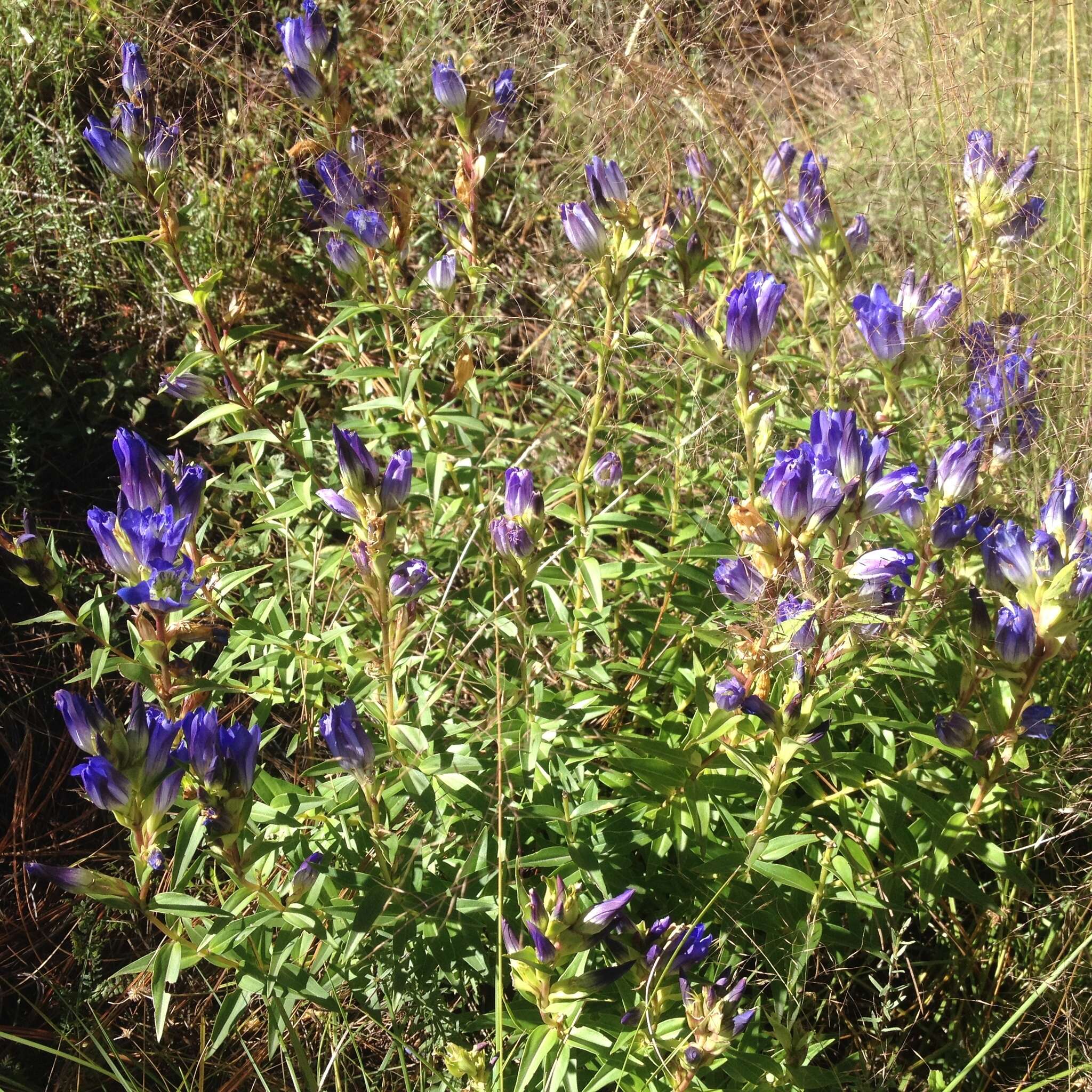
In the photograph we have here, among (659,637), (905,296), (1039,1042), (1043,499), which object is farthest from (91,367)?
(1039,1042)

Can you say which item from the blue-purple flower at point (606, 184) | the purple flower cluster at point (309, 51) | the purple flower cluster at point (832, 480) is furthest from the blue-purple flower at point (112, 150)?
the purple flower cluster at point (832, 480)

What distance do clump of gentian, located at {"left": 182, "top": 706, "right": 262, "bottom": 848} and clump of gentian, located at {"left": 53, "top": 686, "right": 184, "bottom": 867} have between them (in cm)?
4

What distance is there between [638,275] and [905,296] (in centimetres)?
72

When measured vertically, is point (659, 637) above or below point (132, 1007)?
above

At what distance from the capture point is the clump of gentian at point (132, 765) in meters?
1.71

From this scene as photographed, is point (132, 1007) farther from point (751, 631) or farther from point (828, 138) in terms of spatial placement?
point (828, 138)

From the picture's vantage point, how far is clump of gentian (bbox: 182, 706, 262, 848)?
1.78m

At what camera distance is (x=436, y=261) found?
2768 millimetres

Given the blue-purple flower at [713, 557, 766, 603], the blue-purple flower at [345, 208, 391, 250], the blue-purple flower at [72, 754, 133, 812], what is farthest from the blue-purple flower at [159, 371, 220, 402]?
the blue-purple flower at [713, 557, 766, 603]

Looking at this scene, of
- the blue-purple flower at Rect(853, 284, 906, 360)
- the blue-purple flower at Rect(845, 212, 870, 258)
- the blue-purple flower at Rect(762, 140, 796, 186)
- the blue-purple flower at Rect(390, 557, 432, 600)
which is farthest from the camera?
the blue-purple flower at Rect(762, 140, 796, 186)

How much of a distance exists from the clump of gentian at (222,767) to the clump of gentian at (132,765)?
39 millimetres

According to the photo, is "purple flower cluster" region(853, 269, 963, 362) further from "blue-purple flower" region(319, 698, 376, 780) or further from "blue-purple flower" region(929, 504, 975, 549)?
"blue-purple flower" region(319, 698, 376, 780)

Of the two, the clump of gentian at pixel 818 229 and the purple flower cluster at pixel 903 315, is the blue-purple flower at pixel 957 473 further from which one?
the clump of gentian at pixel 818 229

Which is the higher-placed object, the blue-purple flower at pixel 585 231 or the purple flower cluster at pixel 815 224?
the purple flower cluster at pixel 815 224
